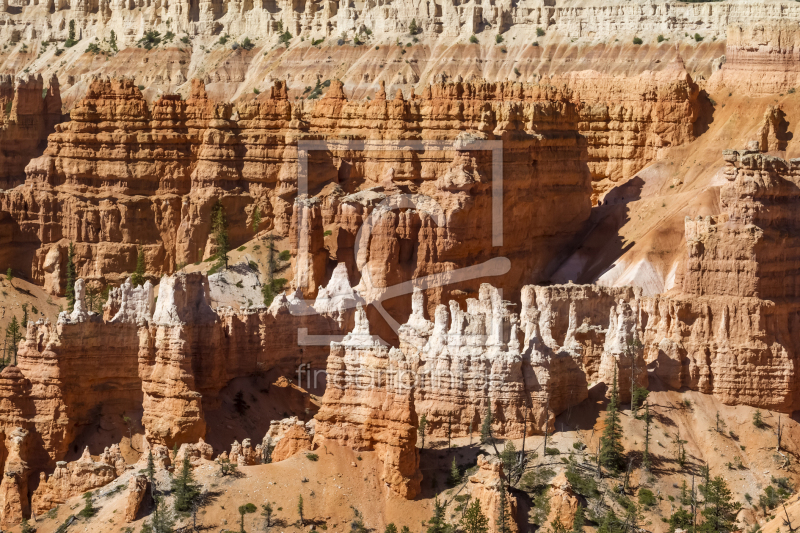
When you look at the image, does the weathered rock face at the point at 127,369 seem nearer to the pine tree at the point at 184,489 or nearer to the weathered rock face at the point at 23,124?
the pine tree at the point at 184,489

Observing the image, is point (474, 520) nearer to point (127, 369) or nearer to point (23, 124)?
point (127, 369)

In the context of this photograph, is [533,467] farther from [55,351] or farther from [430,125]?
[430,125]

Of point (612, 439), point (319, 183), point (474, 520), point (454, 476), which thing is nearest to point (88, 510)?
point (454, 476)

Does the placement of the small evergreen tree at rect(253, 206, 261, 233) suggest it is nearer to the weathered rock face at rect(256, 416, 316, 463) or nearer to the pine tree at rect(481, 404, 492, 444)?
the weathered rock face at rect(256, 416, 316, 463)

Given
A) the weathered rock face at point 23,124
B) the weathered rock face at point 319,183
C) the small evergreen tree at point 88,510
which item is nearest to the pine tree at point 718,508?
the small evergreen tree at point 88,510

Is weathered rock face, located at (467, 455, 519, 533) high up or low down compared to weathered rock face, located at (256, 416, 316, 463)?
down

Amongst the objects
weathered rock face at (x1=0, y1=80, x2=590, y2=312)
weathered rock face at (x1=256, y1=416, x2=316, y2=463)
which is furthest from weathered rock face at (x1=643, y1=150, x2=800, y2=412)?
weathered rock face at (x1=0, y1=80, x2=590, y2=312)
